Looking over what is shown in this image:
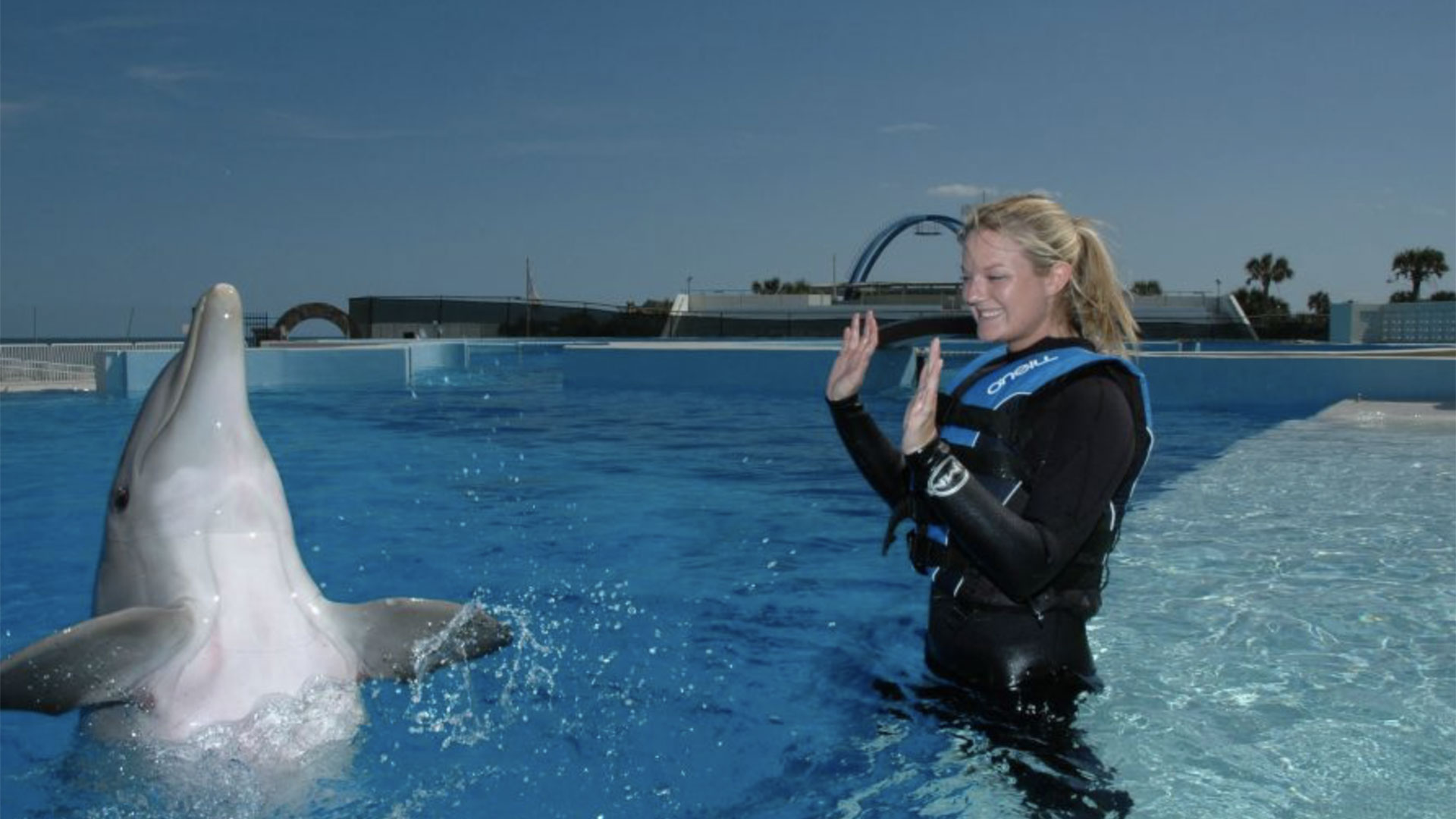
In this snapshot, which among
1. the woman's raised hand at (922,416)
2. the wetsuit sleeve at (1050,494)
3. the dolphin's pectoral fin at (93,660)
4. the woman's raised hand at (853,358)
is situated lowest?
the dolphin's pectoral fin at (93,660)

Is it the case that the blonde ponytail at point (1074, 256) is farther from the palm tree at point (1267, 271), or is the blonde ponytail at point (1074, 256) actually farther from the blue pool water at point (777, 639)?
the palm tree at point (1267, 271)

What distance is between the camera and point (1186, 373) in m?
13.2

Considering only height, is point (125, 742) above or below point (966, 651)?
below

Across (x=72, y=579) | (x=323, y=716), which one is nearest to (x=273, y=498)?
(x=323, y=716)

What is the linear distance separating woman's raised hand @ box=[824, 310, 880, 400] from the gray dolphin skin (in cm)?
115

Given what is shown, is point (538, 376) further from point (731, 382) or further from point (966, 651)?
point (966, 651)

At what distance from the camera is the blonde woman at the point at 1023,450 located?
2.30m

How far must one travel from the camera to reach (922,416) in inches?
90.4

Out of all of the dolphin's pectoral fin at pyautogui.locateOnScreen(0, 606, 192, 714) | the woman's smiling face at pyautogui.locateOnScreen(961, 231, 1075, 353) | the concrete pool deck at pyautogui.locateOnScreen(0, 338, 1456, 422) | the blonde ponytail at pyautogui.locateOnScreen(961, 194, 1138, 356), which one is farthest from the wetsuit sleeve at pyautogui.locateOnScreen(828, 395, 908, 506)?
the concrete pool deck at pyautogui.locateOnScreen(0, 338, 1456, 422)

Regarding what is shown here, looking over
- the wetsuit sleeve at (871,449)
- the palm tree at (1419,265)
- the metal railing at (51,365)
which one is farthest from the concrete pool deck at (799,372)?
the palm tree at (1419,265)

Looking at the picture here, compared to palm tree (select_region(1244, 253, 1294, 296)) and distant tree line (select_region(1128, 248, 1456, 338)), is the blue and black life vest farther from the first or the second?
palm tree (select_region(1244, 253, 1294, 296))

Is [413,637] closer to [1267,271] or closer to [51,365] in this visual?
[51,365]

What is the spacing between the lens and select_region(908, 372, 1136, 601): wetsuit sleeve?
224cm

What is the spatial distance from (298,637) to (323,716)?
0.21 meters
